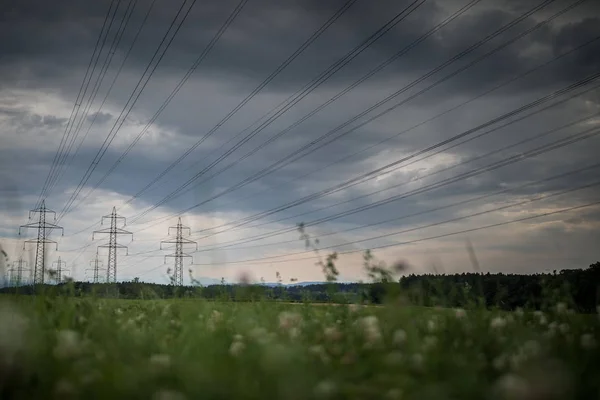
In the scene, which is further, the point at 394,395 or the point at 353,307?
the point at 353,307

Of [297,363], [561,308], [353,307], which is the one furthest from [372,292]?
[297,363]

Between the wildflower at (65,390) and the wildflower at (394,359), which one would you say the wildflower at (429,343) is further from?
the wildflower at (65,390)

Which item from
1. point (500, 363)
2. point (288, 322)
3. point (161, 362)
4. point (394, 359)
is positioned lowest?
point (500, 363)

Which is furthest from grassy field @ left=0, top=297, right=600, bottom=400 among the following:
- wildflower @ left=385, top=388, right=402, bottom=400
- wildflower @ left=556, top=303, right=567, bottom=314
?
wildflower @ left=556, top=303, right=567, bottom=314

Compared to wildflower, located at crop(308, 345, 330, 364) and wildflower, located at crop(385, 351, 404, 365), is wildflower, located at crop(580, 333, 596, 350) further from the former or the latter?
wildflower, located at crop(308, 345, 330, 364)

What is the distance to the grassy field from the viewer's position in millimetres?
2471

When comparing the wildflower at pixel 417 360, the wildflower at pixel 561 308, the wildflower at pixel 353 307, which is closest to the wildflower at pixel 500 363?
the wildflower at pixel 417 360

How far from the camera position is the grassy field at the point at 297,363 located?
2.47 metres

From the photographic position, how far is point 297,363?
3.03 m

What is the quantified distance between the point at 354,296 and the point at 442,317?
1151 millimetres

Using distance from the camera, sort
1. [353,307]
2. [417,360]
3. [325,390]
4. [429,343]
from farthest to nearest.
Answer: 1. [353,307]
2. [429,343]
3. [417,360]
4. [325,390]

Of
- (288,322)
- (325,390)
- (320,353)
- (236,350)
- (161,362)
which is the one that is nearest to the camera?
(325,390)

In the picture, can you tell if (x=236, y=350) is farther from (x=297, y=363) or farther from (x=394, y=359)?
(x=394, y=359)

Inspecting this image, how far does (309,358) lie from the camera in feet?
11.8
